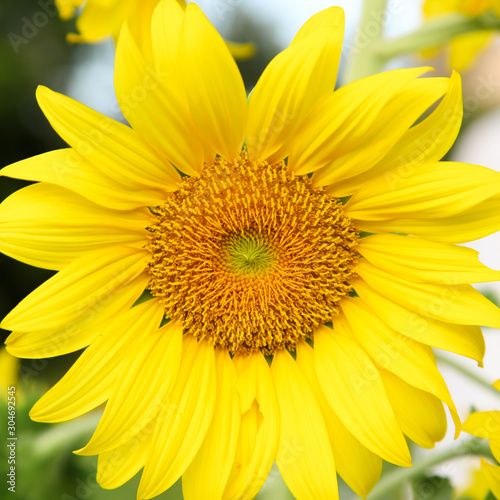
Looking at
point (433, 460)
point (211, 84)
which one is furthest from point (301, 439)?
point (211, 84)

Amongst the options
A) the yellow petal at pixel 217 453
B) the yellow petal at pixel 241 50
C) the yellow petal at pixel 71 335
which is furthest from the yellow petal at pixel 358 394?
the yellow petal at pixel 241 50

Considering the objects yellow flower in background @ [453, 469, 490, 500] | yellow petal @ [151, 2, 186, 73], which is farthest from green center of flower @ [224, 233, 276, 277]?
yellow flower in background @ [453, 469, 490, 500]

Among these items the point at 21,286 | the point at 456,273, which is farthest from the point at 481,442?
the point at 21,286

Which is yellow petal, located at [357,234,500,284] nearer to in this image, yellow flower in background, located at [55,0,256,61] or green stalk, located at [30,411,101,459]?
yellow flower in background, located at [55,0,256,61]

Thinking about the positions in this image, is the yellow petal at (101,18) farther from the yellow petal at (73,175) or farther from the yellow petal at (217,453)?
the yellow petal at (217,453)

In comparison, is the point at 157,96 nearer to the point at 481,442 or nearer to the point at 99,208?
the point at 99,208

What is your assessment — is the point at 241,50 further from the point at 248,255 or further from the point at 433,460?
the point at 433,460
